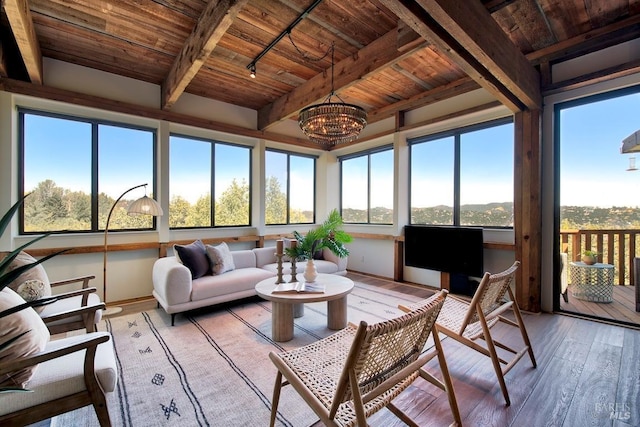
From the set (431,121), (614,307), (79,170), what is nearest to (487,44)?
(431,121)

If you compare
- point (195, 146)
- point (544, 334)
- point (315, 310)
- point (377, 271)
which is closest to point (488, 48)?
point (544, 334)

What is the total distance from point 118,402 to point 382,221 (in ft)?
15.4

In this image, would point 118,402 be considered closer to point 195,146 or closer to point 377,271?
point 195,146

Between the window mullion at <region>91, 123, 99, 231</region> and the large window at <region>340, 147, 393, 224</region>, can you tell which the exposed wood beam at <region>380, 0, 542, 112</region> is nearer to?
the large window at <region>340, 147, 393, 224</region>

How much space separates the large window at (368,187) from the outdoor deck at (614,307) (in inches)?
111

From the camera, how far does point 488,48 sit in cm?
232

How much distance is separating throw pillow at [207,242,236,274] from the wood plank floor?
2505mm

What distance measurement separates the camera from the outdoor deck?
3189 millimetres

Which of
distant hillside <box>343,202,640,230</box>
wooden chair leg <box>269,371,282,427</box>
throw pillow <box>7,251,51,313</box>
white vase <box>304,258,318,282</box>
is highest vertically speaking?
distant hillside <box>343,202,640,230</box>

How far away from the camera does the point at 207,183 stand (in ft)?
16.5

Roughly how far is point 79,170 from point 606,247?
7.37 meters

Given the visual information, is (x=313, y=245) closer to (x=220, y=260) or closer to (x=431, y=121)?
(x=220, y=260)

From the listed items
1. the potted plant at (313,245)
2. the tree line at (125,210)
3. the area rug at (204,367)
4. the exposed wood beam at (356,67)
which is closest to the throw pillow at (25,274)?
the area rug at (204,367)

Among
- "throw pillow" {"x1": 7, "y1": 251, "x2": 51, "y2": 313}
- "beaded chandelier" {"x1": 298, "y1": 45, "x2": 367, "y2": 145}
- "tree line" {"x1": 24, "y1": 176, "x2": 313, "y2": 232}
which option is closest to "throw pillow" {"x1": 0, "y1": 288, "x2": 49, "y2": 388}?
"throw pillow" {"x1": 7, "y1": 251, "x2": 51, "y2": 313}
